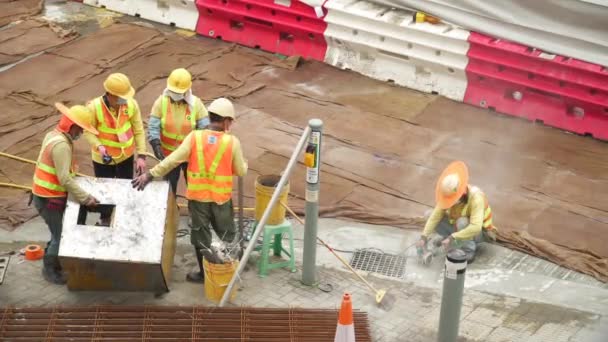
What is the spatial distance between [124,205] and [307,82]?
4.93m

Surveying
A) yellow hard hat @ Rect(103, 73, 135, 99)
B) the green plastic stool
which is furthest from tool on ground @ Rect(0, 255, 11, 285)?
the green plastic stool

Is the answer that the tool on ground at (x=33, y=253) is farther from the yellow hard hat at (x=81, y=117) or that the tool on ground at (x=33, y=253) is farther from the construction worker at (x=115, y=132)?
the yellow hard hat at (x=81, y=117)

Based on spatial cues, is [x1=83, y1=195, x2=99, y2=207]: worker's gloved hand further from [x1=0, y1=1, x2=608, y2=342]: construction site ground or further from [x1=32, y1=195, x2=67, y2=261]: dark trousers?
[x1=0, y1=1, x2=608, y2=342]: construction site ground

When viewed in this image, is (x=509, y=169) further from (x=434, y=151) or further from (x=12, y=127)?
(x=12, y=127)

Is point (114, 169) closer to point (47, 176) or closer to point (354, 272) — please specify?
point (47, 176)

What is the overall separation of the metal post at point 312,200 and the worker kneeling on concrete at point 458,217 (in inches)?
46.0

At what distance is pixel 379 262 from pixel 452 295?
173 cm

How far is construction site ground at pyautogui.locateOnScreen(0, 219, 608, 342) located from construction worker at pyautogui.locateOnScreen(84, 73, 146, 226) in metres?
0.87

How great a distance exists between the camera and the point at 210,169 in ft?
25.0

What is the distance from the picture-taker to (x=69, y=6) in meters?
14.5

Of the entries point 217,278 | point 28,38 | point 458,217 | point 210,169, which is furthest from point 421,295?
point 28,38

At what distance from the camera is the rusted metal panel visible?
735 centimetres

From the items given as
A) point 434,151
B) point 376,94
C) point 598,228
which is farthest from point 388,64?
Result: point 598,228

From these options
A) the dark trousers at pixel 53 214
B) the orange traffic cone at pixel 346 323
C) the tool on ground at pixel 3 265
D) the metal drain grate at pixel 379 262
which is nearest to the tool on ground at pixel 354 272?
the metal drain grate at pixel 379 262
